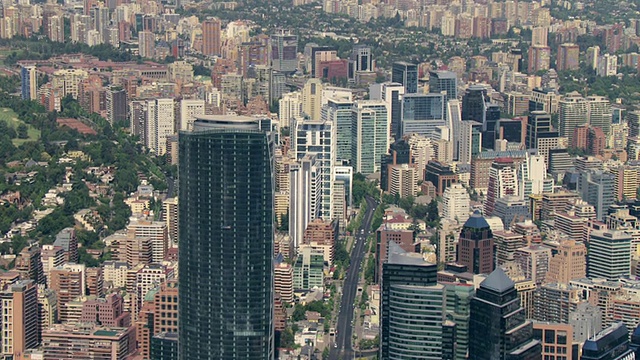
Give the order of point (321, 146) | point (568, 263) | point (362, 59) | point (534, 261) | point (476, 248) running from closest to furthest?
point (476, 248) → point (534, 261) → point (568, 263) → point (321, 146) → point (362, 59)

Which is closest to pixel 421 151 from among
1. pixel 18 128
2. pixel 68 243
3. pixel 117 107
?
pixel 117 107

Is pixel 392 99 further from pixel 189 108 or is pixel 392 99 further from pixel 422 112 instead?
pixel 189 108

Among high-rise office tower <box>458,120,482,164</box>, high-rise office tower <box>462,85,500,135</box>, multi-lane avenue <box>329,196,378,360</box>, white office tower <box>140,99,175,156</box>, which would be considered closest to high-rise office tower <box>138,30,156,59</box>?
white office tower <box>140,99,175,156</box>

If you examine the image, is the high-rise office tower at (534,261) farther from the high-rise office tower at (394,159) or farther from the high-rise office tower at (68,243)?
the high-rise office tower at (394,159)

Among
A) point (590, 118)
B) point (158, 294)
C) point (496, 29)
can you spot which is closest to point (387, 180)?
point (590, 118)

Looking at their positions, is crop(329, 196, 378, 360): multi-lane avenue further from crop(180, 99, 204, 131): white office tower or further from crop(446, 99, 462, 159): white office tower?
crop(180, 99, 204, 131): white office tower

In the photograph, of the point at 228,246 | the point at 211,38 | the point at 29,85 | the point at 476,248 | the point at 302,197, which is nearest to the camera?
the point at 228,246
